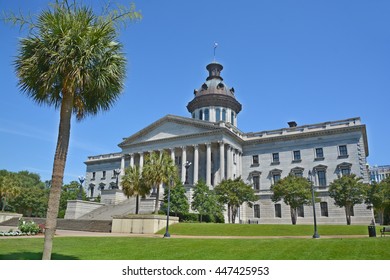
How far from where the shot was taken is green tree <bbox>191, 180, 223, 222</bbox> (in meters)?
41.3

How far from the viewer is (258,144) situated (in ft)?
191

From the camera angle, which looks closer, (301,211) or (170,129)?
(301,211)

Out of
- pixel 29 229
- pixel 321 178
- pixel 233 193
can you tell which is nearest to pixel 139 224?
pixel 29 229

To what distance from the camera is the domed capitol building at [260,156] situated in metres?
→ 49.4

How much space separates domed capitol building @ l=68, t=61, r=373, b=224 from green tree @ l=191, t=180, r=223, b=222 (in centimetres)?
410

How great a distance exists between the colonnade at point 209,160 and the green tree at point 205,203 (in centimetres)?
841

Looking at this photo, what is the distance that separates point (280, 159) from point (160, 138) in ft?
70.2

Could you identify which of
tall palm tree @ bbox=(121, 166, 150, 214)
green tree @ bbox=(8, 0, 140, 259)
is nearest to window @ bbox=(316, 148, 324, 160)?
tall palm tree @ bbox=(121, 166, 150, 214)

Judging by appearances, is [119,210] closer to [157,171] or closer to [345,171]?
[157,171]

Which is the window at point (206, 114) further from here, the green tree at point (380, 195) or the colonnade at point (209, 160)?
the green tree at point (380, 195)

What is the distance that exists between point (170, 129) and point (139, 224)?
29.6 m

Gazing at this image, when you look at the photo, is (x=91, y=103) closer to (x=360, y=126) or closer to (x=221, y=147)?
(x=221, y=147)

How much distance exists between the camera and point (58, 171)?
34.1 feet
